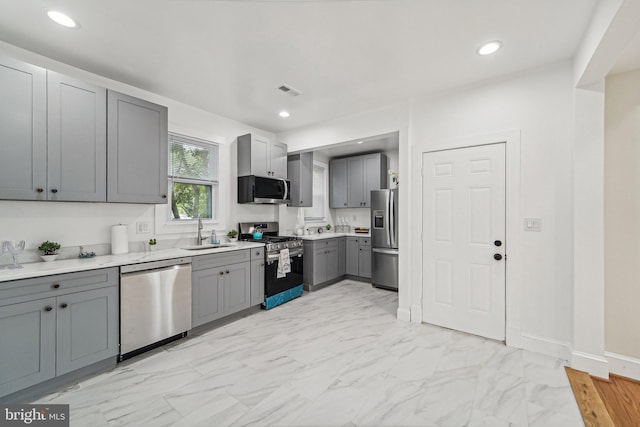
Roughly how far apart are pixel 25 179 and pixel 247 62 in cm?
201

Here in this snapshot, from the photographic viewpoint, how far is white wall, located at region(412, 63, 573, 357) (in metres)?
2.46

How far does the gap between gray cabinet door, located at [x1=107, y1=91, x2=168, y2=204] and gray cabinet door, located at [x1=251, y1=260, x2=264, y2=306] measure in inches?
53.1

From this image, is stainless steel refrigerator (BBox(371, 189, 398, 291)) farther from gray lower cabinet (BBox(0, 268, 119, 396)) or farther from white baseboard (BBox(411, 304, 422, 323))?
gray lower cabinet (BBox(0, 268, 119, 396))

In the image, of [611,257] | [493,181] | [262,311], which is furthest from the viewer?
[262,311]

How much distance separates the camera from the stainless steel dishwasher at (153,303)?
93.5 inches

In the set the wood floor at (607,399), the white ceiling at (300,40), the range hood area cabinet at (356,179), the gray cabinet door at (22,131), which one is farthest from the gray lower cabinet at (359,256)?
the gray cabinet door at (22,131)

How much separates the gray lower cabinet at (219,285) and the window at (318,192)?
252 centimetres

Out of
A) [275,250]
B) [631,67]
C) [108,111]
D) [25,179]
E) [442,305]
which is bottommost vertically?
[442,305]

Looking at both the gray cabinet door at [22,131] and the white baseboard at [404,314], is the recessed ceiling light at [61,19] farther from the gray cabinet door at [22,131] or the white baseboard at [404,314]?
the white baseboard at [404,314]

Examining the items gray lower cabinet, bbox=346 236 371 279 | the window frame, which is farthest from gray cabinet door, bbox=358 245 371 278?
the window frame

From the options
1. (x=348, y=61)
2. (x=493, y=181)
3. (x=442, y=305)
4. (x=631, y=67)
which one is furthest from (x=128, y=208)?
(x=631, y=67)

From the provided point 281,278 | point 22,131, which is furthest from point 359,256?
point 22,131

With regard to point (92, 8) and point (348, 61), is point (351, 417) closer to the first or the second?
point (348, 61)

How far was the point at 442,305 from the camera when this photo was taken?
3119mm
